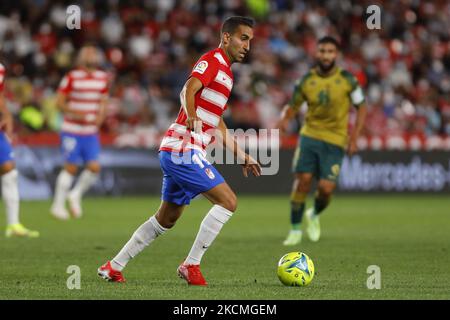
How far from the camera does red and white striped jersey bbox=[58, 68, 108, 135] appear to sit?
16.6 meters

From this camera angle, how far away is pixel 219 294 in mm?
7820

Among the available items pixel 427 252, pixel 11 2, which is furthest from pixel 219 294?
pixel 11 2

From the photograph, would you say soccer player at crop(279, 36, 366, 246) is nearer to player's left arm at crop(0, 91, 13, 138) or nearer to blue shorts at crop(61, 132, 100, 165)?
player's left arm at crop(0, 91, 13, 138)

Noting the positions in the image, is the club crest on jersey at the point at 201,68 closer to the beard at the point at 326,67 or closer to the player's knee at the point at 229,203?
the player's knee at the point at 229,203

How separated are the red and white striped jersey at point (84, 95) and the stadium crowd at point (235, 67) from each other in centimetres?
457

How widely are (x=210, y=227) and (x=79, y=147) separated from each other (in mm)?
8557

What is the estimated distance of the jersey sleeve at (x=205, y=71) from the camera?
27.6 ft

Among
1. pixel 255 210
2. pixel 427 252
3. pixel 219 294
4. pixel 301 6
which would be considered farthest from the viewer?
pixel 301 6

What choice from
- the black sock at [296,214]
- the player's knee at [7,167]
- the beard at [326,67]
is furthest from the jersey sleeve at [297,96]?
the player's knee at [7,167]

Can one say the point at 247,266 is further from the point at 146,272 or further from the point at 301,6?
the point at 301,6

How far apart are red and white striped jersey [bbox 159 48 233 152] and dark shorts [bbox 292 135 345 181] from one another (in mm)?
4342

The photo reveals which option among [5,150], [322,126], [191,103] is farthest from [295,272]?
[5,150]

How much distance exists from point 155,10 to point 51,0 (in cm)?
260

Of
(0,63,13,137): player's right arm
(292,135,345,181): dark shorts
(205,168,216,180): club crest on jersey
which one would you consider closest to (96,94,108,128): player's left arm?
(0,63,13,137): player's right arm
